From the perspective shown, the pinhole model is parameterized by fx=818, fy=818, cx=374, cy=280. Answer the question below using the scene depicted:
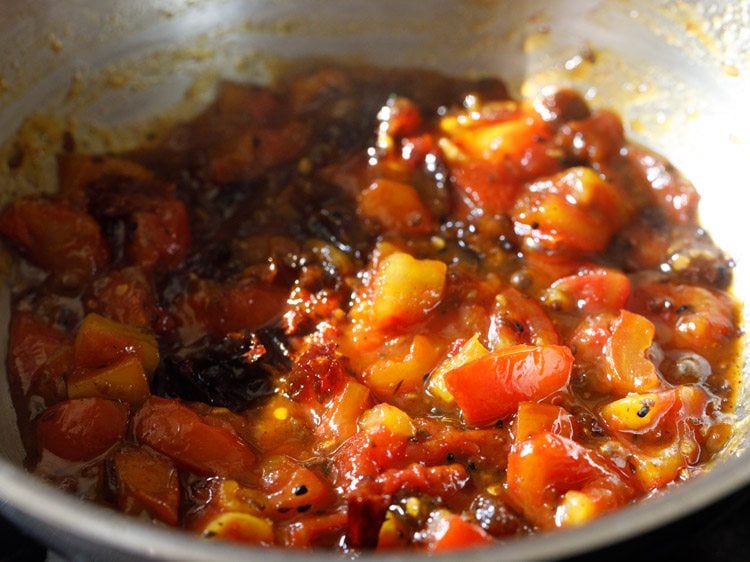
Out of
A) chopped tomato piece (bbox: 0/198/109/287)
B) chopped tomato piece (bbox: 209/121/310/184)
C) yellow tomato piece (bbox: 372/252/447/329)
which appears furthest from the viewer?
chopped tomato piece (bbox: 209/121/310/184)

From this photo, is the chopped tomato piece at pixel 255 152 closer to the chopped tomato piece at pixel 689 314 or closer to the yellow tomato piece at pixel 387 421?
the yellow tomato piece at pixel 387 421

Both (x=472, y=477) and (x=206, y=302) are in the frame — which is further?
(x=206, y=302)

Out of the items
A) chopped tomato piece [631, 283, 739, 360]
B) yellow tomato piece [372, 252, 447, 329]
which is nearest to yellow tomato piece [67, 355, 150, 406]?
yellow tomato piece [372, 252, 447, 329]

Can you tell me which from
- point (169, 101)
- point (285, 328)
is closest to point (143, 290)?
point (285, 328)

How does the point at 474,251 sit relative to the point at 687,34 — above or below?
below

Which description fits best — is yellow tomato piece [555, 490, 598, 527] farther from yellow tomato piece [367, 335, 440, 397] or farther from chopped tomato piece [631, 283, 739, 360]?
chopped tomato piece [631, 283, 739, 360]

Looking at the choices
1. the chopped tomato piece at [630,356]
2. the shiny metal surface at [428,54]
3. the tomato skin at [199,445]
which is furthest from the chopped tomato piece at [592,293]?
the tomato skin at [199,445]

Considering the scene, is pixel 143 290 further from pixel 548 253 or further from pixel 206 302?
pixel 548 253
